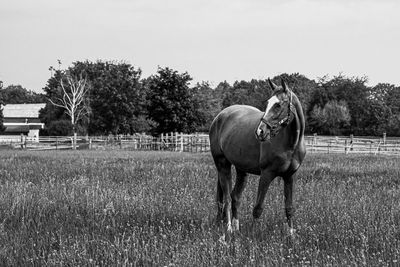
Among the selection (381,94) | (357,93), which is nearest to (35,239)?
(357,93)

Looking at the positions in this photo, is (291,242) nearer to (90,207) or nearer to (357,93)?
(90,207)

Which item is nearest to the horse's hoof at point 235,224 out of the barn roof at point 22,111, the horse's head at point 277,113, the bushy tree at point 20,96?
the horse's head at point 277,113

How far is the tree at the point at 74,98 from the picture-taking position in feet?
231

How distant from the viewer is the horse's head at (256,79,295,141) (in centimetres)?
574

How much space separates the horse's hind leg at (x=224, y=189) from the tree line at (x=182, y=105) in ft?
136

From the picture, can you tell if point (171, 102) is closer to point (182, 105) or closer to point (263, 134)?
point (182, 105)

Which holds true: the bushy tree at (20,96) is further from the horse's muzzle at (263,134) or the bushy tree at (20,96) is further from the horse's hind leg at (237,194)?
the horse's muzzle at (263,134)

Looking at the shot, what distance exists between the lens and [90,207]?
25.9 ft

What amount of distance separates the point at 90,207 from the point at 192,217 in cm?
178

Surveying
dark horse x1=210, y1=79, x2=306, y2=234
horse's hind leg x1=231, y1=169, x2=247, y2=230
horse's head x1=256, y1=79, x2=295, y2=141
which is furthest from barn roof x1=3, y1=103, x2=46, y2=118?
horse's head x1=256, y1=79, x2=295, y2=141

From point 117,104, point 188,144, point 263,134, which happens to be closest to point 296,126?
point 263,134

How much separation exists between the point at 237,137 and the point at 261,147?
67cm

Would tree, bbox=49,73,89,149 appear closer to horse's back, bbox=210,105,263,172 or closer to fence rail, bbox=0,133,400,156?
fence rail, bbox=0,133,400,156

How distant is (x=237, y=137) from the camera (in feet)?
22.6
